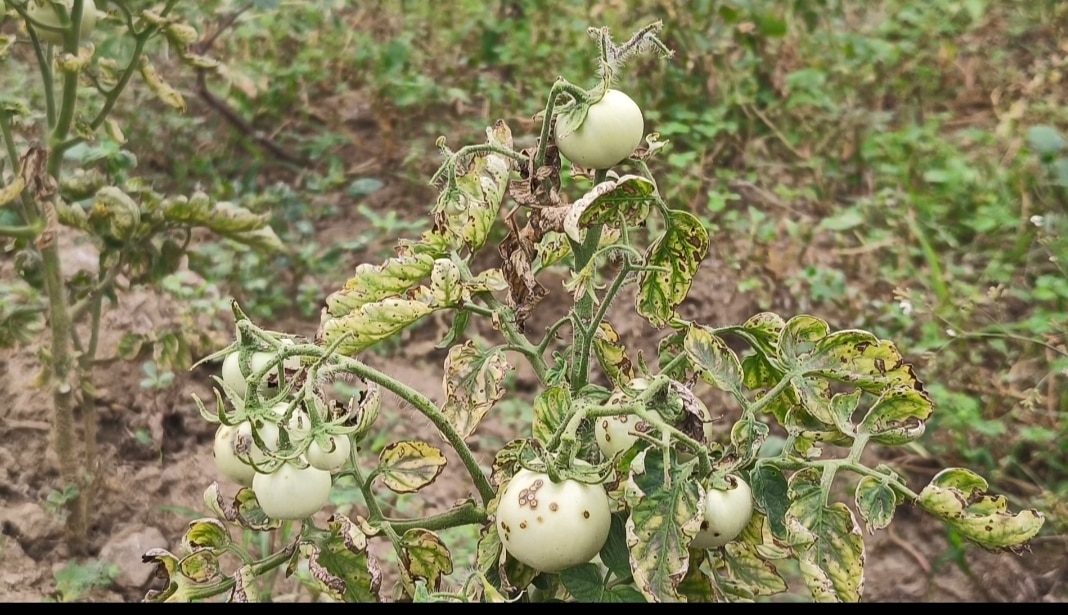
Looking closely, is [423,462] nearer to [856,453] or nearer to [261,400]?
[261,400]

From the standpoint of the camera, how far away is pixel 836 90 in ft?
Answer: 10.5

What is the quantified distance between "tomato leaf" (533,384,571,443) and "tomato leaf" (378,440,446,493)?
6.7 inches

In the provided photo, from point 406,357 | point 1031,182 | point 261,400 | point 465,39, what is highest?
point 261,400

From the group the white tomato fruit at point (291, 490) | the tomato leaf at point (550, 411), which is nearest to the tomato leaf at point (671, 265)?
the tomato leaf at point (550, 411)

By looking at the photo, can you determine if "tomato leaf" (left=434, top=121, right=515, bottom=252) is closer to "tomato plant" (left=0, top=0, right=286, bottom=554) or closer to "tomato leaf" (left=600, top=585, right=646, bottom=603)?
"tomato leaf" (left=600, top=585, right=646, bottom=603)

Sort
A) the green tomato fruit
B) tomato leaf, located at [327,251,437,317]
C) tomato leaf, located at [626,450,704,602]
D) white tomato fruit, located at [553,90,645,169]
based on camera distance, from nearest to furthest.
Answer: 1. tomato leaf, located at [626,450,704,602]
2. white tomato fruit, located at [553,90,645,169]
3. tomato leaf, located at [327,251,437,317]
4. the green tomato fruit

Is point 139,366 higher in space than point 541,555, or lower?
lower

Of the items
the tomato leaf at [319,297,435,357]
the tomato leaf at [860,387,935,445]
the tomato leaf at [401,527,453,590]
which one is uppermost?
the tomato leaf at [319,297,435,357]

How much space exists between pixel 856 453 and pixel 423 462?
0.42 meters

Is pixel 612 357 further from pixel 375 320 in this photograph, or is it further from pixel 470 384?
pixel 375 320

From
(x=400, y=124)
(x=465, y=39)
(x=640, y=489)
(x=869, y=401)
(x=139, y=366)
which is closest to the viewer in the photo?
(x=640, y=489)

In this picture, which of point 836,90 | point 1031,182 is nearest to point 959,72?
point 836,90

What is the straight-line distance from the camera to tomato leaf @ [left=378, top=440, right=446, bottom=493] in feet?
3.18

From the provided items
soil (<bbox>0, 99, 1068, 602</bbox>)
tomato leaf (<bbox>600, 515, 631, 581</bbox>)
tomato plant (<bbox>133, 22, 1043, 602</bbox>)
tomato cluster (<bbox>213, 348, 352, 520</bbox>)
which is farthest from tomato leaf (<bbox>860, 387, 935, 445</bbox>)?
soil (<bbox>0, 99, 1068, 602</bbox>)
